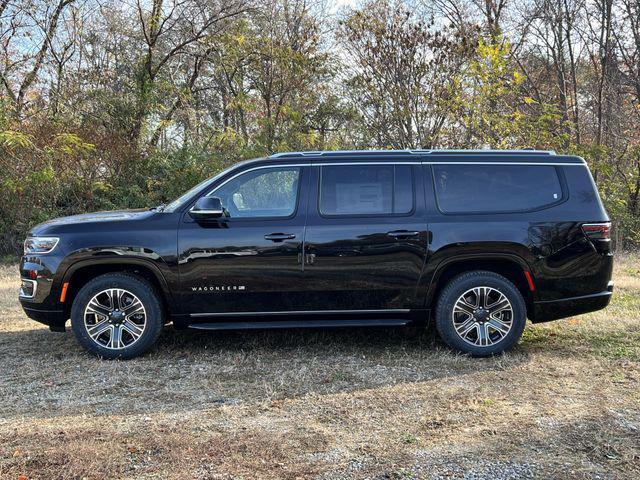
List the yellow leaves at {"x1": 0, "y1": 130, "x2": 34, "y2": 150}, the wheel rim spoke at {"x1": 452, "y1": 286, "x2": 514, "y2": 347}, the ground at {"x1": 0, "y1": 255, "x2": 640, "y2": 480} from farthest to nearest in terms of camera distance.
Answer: the yellow leaves at {"x1": 0, "y1": 130, "x2": 34, "y2": 150} < the wheel rim spoke at {"x1": 452, "y1": 286, "x2": 514, "y2": 347} < the ground at {"x1": 0, "y1": 255, "x2": 640, "y2": 480}

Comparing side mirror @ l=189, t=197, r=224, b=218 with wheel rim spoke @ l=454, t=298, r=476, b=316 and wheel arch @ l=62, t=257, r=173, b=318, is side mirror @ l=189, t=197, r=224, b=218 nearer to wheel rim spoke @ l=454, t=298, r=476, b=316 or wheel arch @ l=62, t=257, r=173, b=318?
wheel arch @ l=62, t=257, r=173, b=318

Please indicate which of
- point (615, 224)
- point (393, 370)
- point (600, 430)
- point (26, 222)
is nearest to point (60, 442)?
point (393, 370)

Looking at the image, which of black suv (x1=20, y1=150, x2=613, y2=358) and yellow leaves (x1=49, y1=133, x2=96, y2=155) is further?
yellow leaves (x1=49, y1=133, x2=96, y2=155)

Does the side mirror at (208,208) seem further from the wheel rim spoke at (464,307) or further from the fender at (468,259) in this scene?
the wheel rim spoke at (464,307)

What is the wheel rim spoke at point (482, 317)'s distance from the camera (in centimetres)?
507

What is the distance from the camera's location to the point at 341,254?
498 cm

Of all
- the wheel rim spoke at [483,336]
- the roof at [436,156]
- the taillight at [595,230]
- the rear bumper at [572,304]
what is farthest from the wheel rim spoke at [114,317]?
the taillight at [595,230]

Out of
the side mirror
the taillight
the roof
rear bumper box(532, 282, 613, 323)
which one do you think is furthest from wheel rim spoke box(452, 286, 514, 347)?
the side mirror

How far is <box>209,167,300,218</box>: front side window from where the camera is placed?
509 cm

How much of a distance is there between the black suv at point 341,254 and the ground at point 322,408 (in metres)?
0.39

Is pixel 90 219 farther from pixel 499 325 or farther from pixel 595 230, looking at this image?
pixel 595 230

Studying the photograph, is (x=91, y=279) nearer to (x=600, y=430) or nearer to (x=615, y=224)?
(x=600, y=430)

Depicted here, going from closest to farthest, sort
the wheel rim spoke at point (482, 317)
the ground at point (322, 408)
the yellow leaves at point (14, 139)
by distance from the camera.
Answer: the ground at point (322, 408) < the wheel rim spoke at point (482, 317) < the yellow leaves at point (14, 139)

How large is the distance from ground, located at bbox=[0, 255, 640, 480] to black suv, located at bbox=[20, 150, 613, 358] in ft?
1.29
